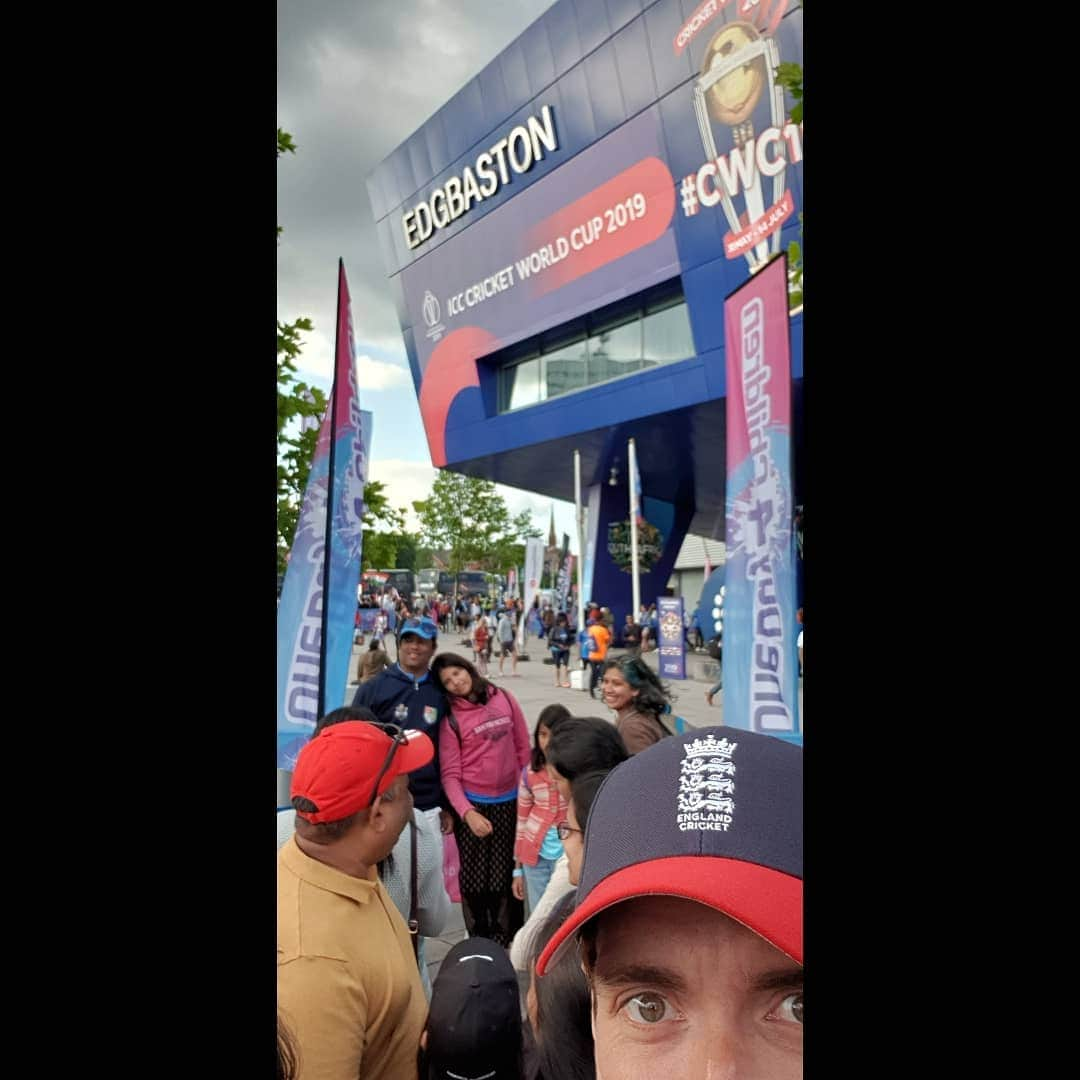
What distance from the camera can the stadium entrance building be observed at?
45.8 ft

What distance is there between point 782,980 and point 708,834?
17 cm

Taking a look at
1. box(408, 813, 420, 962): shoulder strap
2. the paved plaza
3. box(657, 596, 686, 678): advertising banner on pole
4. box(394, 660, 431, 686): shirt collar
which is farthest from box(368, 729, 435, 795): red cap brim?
box(657, 596, 686, 678): advertising banner on pole

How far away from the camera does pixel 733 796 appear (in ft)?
3.22

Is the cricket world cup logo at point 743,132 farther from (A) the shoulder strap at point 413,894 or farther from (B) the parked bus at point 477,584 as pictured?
(B) the parked bus at point 477,584

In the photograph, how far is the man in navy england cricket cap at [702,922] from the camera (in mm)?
849

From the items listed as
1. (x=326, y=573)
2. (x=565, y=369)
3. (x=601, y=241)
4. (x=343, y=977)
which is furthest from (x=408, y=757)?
(x=565, y=369)

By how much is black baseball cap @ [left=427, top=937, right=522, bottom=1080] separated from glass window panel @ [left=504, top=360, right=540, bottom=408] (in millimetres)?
18519

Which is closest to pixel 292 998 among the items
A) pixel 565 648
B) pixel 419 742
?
pixel 419 742

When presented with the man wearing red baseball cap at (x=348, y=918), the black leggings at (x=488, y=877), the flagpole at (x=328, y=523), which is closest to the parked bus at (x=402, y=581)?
the black leggings at (x=488, y=877)

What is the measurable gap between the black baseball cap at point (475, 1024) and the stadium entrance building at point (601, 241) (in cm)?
1066
